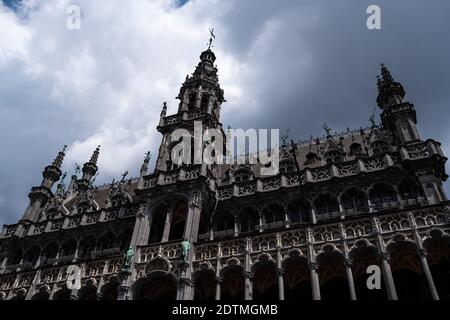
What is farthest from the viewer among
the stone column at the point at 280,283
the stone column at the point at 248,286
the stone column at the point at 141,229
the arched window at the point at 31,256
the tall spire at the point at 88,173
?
the tall spire at the point at 88,173

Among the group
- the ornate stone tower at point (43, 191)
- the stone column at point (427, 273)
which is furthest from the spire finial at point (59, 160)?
the stone column at point (427, 273)

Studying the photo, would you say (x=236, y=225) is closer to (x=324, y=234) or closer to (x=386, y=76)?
(x=324, y=234)

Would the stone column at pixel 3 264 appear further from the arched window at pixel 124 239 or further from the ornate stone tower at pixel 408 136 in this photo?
the ornate stone tower at pixel 408 136

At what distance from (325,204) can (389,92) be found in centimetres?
1180

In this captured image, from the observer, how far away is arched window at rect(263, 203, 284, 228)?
30719 mm

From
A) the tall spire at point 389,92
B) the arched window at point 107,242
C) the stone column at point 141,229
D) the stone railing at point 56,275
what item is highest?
the tall spire at point 389,92

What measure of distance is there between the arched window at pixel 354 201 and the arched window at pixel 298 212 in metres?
2.69

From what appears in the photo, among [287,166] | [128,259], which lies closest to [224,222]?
[287,166]

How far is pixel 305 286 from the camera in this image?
26.6 meters

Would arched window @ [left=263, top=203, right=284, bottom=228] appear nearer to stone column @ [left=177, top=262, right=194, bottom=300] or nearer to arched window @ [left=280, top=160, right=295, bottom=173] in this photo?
arched window @ [left=280, top=160, right=295, bottom=173]

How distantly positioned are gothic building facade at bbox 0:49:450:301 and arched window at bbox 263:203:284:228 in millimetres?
83

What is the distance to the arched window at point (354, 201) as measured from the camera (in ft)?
94.9

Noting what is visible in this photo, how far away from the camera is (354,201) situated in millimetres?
29484
